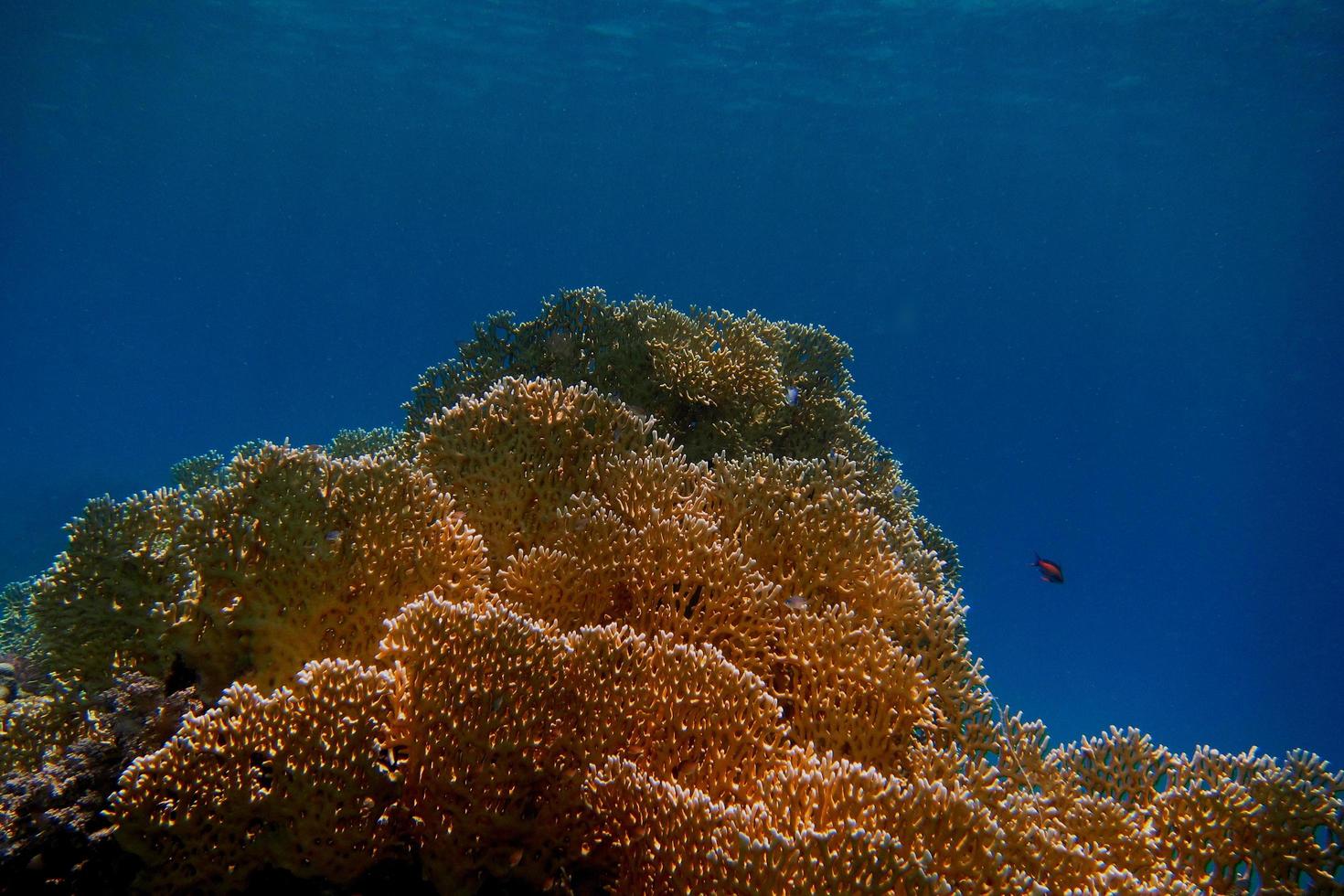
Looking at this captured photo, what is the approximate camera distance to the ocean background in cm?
3653

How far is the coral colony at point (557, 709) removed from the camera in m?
2.39

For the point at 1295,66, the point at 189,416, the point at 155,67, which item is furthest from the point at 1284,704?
the point at 189,416

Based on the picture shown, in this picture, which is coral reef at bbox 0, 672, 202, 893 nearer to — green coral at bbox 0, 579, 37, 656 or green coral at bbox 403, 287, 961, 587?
Answer: green coral at bbox 403, 287, 961, 587

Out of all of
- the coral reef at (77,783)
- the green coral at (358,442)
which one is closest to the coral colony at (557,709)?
the coral reef at (77,783)

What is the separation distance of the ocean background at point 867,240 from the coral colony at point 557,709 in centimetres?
457

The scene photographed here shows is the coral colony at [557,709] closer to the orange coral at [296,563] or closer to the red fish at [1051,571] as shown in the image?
the orange coral at [296,563]

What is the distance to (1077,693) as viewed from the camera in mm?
63031

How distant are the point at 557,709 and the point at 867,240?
4616 inches

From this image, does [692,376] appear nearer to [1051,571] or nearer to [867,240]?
[1051,571]

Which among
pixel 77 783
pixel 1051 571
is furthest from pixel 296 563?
pixel 1051 571

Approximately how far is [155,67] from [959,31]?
51.5 m

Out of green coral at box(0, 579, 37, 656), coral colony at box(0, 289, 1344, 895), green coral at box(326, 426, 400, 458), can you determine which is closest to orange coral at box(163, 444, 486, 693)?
coral colony at box(0, 289, 1344, 895)

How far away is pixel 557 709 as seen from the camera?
2.54 metres

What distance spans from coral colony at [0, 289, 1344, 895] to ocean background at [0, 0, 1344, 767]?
180 inches
